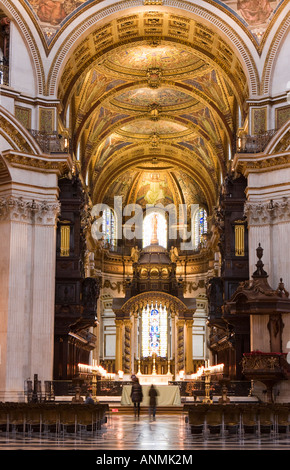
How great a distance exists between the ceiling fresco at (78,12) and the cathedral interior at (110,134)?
37 mm

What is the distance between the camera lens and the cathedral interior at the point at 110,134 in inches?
987

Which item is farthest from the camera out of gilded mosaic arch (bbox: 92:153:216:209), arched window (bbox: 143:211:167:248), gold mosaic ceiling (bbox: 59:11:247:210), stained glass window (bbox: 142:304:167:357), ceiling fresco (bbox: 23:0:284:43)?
arched window (bbox: 143:211:167:248)

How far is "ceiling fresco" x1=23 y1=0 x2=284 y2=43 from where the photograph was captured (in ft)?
88.6

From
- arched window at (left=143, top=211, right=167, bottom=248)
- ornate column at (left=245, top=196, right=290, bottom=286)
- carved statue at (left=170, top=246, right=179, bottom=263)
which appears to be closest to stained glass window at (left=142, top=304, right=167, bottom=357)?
carved statue at (left=170, top=246, right=179, bottom=263)

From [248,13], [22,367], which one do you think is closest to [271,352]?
[22,367]

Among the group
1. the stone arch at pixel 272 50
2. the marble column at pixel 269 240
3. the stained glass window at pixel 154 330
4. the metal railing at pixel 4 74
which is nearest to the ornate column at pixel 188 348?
the stained glass window at pixel 154 330

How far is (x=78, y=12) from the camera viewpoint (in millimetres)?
27406

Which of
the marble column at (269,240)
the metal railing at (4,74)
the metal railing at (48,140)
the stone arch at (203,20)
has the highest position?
the stone arch at (203,20)

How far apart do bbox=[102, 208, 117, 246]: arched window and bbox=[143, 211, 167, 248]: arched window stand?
7.97 ft

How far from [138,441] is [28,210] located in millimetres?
13702

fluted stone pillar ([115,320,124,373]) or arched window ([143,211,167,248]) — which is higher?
arched window ([143,211,167,248])

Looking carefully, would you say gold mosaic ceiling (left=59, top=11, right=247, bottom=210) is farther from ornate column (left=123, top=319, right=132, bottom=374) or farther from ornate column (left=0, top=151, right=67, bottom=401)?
ornate column (left=123, top=319, right=132, bottom=374)

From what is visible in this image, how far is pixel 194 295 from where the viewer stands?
150ft

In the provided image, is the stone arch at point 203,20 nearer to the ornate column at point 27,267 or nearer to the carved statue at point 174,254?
the ornate column at point 27,267
